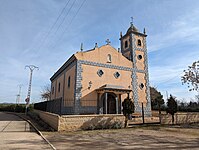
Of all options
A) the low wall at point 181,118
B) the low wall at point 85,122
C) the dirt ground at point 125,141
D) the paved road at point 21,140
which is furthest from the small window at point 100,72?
the paved road at point 21,140

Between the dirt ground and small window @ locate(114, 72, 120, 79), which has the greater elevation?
small window @ locate(114, 72, 120, 79)

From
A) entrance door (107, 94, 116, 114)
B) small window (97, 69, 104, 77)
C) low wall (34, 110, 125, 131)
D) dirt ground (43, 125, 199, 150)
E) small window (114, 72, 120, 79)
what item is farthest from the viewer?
small window (114, 72, 120, 79)

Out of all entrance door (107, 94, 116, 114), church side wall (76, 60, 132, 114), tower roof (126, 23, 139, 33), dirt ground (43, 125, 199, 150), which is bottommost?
dirt ground (43, 125, 199, 150)

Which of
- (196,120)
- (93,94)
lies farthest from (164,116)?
(93,94)

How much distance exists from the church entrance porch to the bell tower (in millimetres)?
2641

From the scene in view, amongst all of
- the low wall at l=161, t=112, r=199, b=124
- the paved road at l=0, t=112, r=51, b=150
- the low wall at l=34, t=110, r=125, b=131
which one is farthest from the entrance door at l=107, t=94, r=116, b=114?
the paved road at l=0, t=112, r=51, b=150

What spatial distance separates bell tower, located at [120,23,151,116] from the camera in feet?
62.5

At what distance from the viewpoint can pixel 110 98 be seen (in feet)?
57.4

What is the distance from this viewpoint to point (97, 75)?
1703 centimetres

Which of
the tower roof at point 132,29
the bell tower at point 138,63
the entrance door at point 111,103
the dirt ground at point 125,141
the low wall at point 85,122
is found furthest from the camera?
the tower roof at point 132,29

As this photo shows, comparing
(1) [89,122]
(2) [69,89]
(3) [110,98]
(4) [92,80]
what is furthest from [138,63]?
(1) [89,122]

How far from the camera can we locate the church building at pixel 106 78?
15.9 meters

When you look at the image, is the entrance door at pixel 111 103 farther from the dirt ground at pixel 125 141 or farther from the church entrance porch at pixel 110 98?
the dirt ground at pixel 125 141

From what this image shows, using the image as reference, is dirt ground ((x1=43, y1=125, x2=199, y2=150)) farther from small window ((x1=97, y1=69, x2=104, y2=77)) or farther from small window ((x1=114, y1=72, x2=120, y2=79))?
small window ((x1=114, y1=72, x2=120, y2=79))
